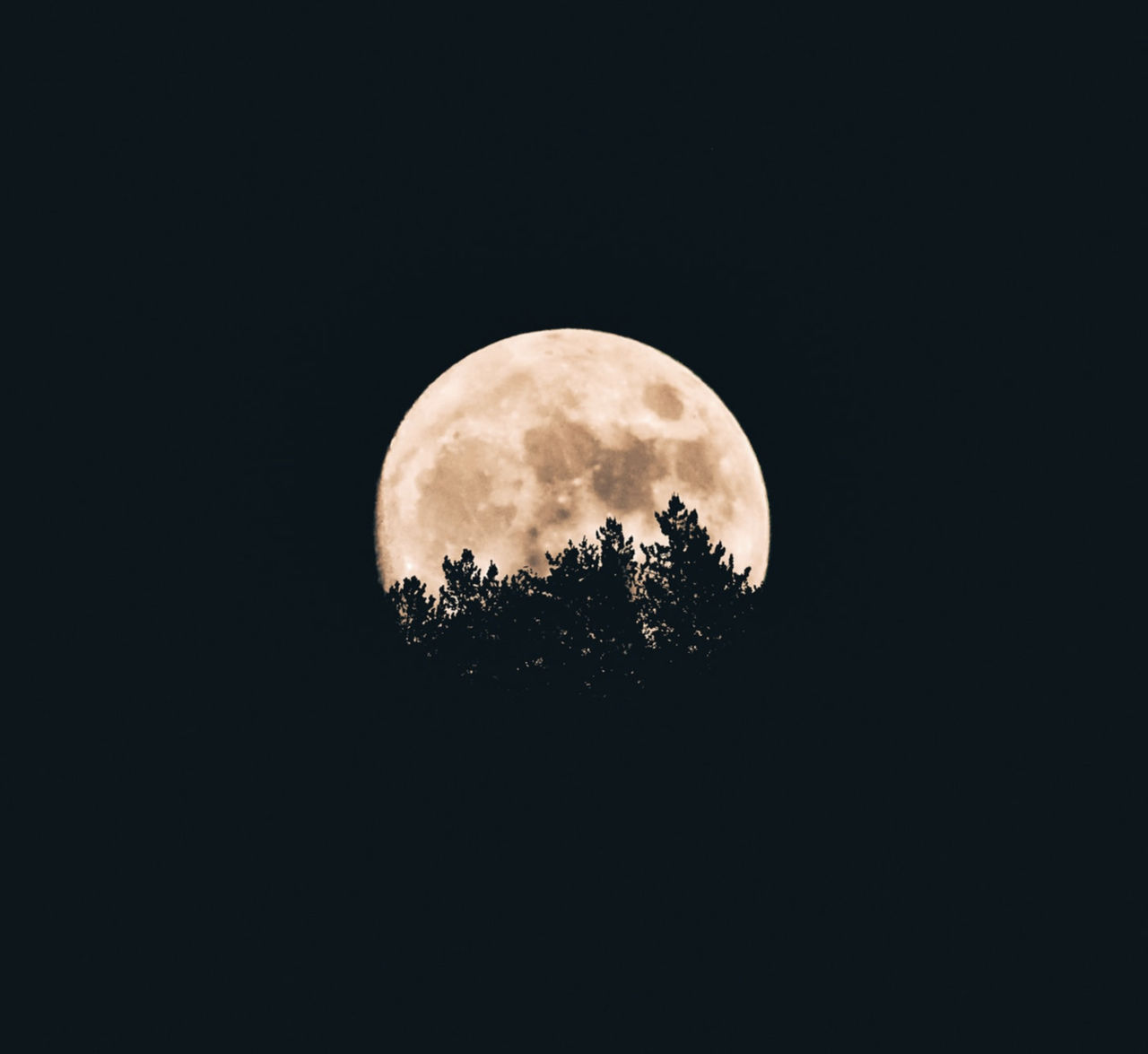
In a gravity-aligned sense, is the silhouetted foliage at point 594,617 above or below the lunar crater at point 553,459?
below

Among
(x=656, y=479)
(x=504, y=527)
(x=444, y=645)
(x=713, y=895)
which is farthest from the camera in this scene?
(x=656, y=479)

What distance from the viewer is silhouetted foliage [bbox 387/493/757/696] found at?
7.64 metres

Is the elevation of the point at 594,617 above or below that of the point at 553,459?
below

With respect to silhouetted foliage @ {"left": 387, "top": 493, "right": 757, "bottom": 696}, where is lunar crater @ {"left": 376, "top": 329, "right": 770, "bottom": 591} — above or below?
above

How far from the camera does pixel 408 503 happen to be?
1102cm

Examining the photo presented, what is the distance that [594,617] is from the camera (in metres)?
7.74

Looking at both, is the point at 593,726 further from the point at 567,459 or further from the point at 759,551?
the point at 759,551

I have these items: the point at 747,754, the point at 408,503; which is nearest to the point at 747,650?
the point at 747,754

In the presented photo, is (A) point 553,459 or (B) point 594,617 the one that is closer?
(B) point 594,617

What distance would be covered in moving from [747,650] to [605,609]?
1.27 meters

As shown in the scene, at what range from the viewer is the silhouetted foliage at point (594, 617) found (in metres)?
7.64

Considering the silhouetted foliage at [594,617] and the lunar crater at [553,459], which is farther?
the lunar crater at [553,459]

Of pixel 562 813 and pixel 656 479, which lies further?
pixel 656 479

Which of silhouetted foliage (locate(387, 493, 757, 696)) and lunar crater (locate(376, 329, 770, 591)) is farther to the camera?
lunar crater (locate(376, 329, 770, 591))
